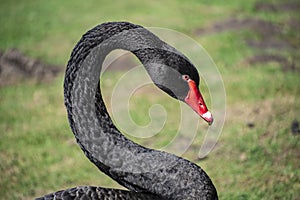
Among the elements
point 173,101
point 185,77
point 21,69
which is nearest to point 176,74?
point 185,77

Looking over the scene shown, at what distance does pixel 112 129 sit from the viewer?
334 cm

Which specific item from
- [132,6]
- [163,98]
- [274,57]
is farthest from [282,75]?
[132,6]

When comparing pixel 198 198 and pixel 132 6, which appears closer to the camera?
pixel 198 198

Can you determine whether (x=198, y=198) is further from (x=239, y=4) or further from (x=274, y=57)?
(x=239, y=4)

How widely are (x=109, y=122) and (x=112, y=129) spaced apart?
0.05 m

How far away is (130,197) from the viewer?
3211 mm

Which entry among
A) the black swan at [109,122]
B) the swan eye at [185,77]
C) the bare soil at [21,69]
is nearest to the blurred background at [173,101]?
the bare soil at [21,69]

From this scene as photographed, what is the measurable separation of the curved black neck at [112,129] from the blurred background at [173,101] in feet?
4.70

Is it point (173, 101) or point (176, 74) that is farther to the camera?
point (173, 101)

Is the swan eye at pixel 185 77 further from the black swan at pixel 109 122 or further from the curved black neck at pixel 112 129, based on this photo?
the curved black neck at pixel 112 129

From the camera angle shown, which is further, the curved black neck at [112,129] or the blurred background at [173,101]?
the blurred background at [173,101]

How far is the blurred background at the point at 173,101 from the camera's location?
5152 mm

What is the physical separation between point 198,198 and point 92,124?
75 cm

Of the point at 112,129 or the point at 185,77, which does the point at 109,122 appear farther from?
the point at 185,77
